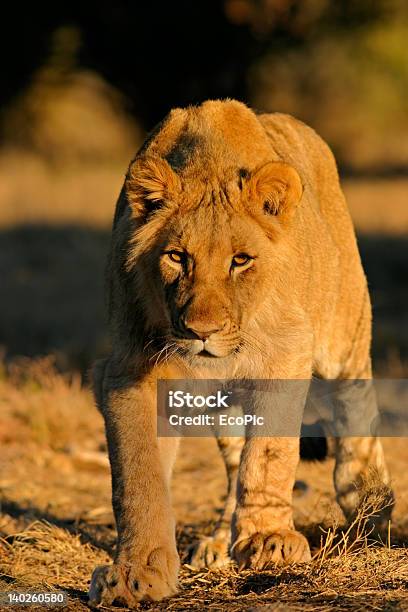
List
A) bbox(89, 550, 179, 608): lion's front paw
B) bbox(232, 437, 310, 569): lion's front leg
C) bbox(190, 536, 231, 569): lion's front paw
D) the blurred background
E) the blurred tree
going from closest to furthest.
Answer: bbox(89, 550, 179, 608): lion's front paw → bbox(232, 437, 310, 569): lion's front leg → bbox(190, 536, 231, 569): lion's front paw → the blurred background → the blurred tree

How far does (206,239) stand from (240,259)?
0.16 metres

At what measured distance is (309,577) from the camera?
4.25 meters

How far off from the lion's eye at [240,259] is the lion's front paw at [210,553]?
1.39 metres

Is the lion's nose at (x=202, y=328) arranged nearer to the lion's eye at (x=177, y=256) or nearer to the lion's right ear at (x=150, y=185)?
the lion's eye at (x=177, y=256)

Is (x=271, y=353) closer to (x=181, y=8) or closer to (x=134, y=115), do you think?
(x=181, y=8)

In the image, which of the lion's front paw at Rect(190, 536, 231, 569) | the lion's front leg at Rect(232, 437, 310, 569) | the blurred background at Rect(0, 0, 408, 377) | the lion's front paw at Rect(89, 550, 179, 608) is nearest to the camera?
the lion's front paw at Rect(89, 550, 179, 608)

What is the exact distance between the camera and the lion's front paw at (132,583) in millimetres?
4102

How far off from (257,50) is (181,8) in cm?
193

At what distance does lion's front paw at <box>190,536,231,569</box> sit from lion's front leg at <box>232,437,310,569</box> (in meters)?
0.52

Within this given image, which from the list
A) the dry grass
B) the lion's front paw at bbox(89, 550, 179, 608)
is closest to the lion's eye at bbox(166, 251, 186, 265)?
the lion's front paw at bbox(89, 550, 179, 608)
